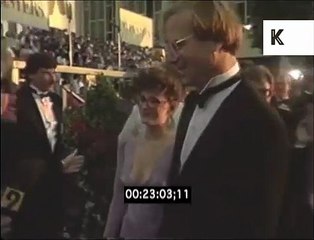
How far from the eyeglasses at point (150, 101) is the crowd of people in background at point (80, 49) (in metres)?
0.17

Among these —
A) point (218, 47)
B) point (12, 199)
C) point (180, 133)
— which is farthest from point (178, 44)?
point (12, 199)

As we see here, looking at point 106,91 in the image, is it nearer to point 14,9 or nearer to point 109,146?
point 109,146

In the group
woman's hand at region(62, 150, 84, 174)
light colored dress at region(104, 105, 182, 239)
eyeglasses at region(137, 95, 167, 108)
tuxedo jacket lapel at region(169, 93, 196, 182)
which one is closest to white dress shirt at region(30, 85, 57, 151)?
woman's hand at region(62, 150, 84, 174)

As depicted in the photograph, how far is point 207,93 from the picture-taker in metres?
4.23

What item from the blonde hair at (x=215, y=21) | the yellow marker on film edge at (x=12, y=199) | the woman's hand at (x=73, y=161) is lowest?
the yellow marker on film edge at (x=12, y=199)

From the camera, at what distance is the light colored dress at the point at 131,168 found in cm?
427

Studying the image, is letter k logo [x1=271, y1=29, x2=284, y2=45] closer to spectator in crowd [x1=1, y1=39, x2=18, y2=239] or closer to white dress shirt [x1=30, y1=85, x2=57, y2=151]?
white dress shirt [x1=30, y1=85, x2=57, y2=151]

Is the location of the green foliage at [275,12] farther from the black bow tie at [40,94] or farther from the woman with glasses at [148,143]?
the black bow tie at [40,94]

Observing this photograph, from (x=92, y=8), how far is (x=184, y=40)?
0.50 meters

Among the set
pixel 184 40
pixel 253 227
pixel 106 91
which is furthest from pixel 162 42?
pixel 253 227

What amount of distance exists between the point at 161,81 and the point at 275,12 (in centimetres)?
68

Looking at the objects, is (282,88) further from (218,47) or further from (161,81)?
(161,81)

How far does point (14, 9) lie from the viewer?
4.17m

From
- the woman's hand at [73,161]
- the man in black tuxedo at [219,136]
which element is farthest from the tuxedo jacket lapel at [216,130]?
the woman's hand at [73,161]
